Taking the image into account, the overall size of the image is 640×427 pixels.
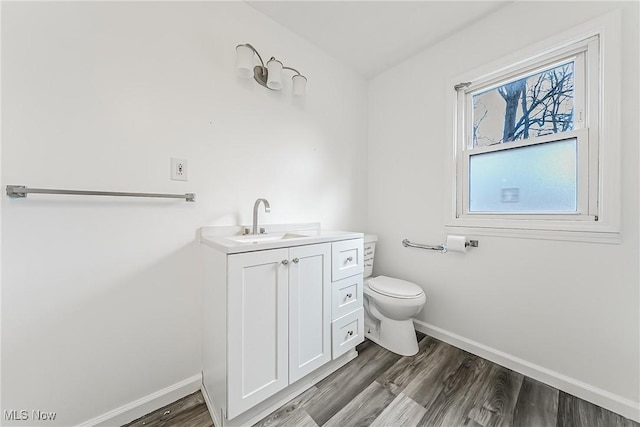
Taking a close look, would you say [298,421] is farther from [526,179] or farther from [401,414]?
[526,179]

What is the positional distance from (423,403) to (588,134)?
1.68m

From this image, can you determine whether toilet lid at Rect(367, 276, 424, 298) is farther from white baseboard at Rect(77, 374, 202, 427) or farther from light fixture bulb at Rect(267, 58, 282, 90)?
light fixture bulb at Rect(267, 58, 282, 90)

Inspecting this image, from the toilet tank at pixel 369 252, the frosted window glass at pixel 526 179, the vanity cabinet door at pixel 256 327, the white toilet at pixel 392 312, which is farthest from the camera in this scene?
the toilet tank at pixel 369 252

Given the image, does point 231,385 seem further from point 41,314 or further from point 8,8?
point 8,8

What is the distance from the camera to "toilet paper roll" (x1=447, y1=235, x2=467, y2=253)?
161cm

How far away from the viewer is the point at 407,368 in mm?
1476

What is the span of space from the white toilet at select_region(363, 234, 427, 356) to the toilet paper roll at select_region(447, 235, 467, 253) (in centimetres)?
38

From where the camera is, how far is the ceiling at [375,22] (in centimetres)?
150

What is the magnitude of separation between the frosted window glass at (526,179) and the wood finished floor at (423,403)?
1024mm

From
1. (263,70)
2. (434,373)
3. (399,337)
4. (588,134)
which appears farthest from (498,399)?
(263,70)

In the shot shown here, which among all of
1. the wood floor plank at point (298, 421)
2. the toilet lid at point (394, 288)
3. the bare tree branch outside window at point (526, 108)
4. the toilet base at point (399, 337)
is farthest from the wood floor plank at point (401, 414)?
the bare tree branch outside window at point (526, 108)

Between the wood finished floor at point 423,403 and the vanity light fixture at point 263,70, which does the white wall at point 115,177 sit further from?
the wood finished floor at point 423,403

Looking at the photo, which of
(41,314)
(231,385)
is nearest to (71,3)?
(41,314)

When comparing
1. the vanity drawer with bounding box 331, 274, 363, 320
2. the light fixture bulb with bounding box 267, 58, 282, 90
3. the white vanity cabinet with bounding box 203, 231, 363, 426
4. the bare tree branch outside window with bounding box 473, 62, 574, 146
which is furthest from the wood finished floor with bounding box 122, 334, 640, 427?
the light fixture bulb with bounding box 267, 58, 282, 90
